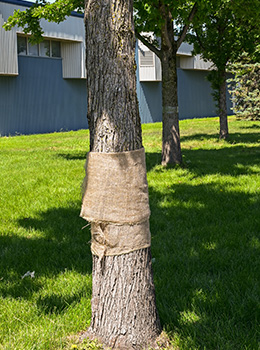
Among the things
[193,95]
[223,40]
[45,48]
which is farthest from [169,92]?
[193,95]

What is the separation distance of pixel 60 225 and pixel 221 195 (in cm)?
266

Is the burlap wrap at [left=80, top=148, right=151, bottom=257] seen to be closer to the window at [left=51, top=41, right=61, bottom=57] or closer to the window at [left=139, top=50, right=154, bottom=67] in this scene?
the window at [left=51, top=41, right=61, bottom=57]

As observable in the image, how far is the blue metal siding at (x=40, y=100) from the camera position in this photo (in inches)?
981

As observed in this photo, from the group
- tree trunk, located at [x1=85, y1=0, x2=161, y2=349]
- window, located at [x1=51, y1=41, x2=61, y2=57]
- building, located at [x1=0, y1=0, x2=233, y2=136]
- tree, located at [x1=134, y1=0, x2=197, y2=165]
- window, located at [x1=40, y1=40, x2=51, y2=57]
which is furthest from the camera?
window, located at [x1=51, y1=41, x2=61, y2=57]

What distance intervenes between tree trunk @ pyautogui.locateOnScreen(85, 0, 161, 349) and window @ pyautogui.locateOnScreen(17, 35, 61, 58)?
77.4 feet

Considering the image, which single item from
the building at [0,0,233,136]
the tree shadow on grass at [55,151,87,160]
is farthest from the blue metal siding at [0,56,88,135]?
the tree shadow on grass at [55,151,87,160]

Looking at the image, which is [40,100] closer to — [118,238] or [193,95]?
[193,95]

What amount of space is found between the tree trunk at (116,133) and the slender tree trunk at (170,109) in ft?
23.7

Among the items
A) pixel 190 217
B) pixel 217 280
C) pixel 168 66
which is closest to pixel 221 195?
pixel 190 217

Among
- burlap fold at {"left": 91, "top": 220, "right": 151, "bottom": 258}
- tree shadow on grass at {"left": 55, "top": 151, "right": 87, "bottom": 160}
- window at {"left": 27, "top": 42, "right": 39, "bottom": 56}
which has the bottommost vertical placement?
burlap fold at {"left": 91, "top": 220, "right": 151, "bottom": 258}

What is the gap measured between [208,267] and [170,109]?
6288mm

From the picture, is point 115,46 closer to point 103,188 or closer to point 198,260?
point 103,188

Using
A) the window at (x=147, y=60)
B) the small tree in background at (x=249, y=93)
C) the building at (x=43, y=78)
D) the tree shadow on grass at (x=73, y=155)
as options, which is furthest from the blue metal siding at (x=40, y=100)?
the tree shadow on grass at (x=73, y=155)

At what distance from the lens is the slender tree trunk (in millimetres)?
9914
